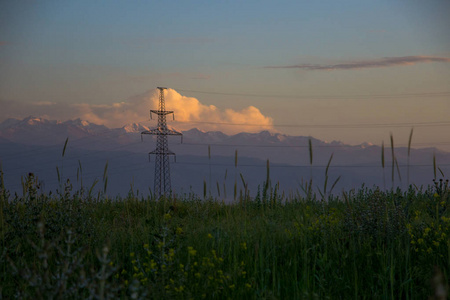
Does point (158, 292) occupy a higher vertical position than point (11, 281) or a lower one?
higher

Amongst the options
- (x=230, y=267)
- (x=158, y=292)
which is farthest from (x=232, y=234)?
(x=158, y=292)

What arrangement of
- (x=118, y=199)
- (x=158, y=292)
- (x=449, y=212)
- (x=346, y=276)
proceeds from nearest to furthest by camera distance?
(x=158, y=292)
(x=346, y=276)
(x=449, y=212)
(x=118, y=199)

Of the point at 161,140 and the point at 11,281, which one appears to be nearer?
the point at 11,281

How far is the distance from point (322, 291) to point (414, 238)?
2.09 metres

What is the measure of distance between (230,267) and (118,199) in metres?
6.84

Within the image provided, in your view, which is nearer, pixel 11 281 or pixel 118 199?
pixel 11 281

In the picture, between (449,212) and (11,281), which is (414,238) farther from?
(11,281)

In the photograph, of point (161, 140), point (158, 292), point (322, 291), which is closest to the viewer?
point (158, 292)

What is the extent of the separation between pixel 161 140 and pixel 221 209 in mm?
15726

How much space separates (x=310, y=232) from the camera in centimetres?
602

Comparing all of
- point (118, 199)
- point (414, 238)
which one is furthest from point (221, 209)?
point (414, 238)

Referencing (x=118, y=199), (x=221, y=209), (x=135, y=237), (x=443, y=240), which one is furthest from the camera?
(x=118, y=199)

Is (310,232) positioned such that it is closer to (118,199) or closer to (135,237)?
(135,237)

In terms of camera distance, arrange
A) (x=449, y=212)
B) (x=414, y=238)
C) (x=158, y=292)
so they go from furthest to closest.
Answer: (x=449, y=212) → (x=414, y=238) → (x=158, y=292)
